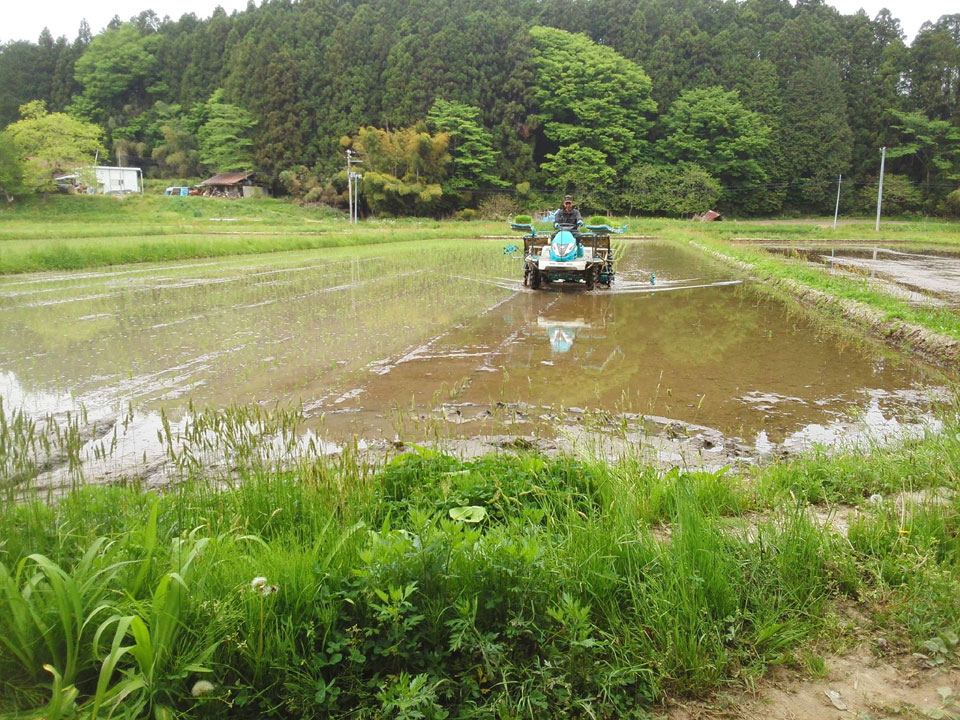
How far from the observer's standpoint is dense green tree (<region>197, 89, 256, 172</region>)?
62.5 meters

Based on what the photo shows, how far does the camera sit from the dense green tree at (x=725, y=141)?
64.1 metres

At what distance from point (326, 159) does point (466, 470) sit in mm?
61775

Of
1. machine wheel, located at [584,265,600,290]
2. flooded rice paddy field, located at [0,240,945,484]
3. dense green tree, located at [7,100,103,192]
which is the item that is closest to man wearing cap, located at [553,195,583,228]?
machine wheel, located at [584,265,600,290]

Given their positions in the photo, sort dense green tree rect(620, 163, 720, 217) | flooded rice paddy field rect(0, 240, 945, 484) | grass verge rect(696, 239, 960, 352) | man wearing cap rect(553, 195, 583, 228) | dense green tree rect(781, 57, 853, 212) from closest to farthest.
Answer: flooded rice paddy field rect(0, 240, 945, 484) → grass verge rect(696, 239, 960, 352) → man wearing cap rect(553, 195, 583, 228) → dense green tree rect(620, 163, 720, 217) → dense green tree rect(781, 57, 853, 212)

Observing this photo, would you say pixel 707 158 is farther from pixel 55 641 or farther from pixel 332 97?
pixel 55 641

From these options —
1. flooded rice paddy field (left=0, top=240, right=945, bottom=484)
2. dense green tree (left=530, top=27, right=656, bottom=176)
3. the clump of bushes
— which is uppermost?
dense green tree (left=530, top=27, right=656, bottom=176)

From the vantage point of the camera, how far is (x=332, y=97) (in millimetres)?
62812

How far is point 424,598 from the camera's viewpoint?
2.20m

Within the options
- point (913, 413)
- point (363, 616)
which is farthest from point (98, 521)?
point (913, 413)

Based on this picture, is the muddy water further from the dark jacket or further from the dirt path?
the dirt path

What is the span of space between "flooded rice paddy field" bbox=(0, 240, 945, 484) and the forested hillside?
43.5 m

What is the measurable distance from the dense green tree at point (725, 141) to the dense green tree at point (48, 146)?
56348 mm

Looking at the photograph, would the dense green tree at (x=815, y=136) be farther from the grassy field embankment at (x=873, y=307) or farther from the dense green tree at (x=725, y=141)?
the grassy field embankment at (x=873, y=307)

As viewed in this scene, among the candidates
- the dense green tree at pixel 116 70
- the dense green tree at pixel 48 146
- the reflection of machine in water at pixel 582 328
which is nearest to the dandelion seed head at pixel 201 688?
the reflection of machine in water at pixel 582 328
